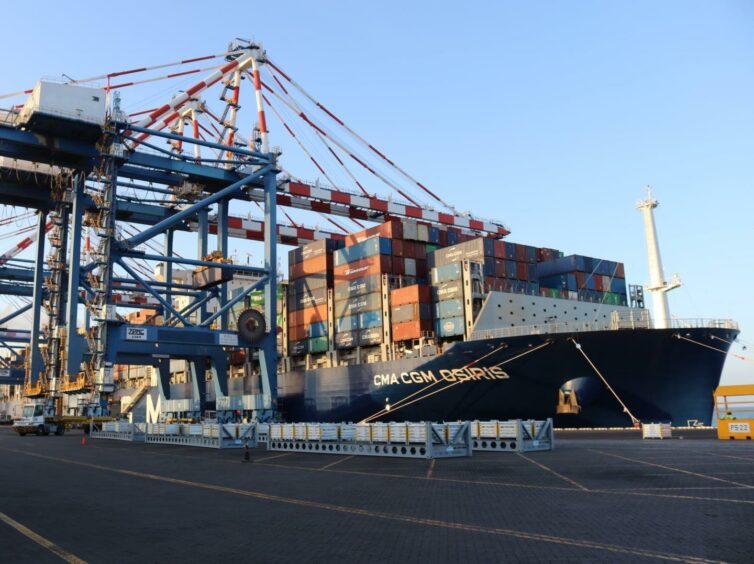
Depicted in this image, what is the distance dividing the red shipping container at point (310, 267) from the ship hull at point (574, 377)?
11.4m

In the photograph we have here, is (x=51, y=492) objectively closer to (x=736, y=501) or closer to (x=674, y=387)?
(x=736, y=501)

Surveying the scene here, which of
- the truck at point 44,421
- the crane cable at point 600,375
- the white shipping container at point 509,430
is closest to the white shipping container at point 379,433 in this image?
the white shipping container at point 509,430

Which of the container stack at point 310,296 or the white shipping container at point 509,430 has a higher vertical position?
the container stack at point 310,296

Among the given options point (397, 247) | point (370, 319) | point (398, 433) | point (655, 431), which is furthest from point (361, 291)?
point (655, 431)

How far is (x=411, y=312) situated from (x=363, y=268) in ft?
17.6

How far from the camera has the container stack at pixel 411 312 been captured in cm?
3734

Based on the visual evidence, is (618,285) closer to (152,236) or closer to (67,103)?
(152,236)

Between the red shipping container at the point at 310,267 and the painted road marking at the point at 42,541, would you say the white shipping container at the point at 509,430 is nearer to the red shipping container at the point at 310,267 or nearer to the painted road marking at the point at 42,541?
the painted road marking at the point at 42,541

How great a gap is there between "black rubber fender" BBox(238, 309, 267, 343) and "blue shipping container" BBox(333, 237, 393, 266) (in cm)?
665

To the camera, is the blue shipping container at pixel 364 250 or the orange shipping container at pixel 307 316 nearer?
the blue shipping container at pixel 364 250

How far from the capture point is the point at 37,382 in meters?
53.2

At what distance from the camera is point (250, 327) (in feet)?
137

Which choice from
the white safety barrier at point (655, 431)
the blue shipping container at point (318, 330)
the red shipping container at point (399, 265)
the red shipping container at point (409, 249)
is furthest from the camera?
the blue shipping container at point (318, 330)

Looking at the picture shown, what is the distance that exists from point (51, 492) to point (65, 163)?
32.4 metres
